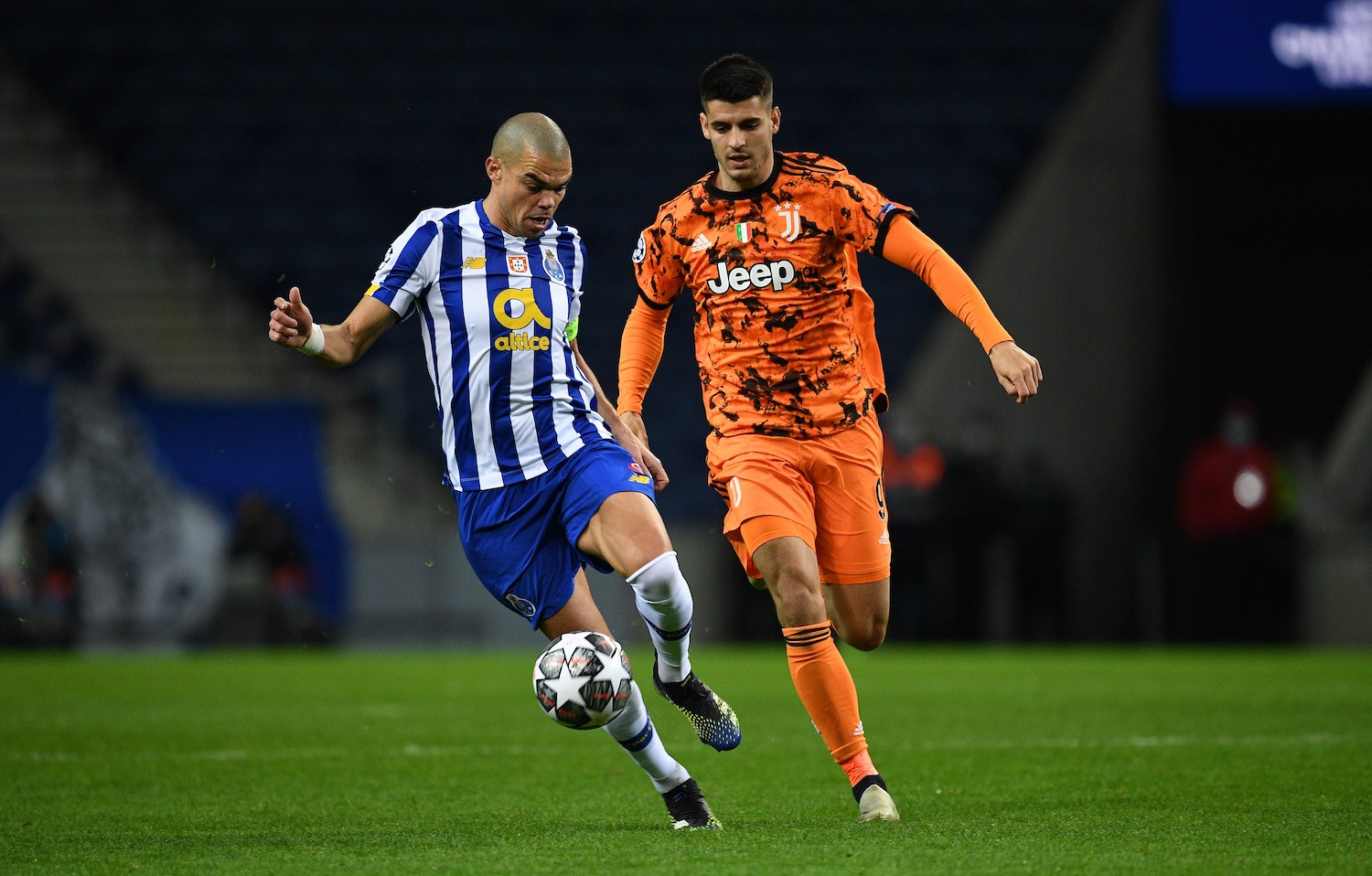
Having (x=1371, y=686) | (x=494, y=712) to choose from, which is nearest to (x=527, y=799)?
(x=494, y=712)

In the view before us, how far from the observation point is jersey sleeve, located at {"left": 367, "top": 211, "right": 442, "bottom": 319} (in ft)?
16.4

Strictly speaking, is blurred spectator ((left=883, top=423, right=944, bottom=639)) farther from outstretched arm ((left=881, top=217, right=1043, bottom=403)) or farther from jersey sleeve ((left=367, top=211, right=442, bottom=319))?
jersey sleeve ((left=367, top=211, right=442, bottom=319))

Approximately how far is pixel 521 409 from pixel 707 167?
1332 cm

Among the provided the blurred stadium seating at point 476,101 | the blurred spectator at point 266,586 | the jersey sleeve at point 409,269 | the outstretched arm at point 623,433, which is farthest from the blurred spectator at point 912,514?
the jersey sleeve at point 409,269

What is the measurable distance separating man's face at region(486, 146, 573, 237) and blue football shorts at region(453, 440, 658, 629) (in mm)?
673

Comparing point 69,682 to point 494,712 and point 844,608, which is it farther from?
point 844,608

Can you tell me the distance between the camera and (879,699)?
955 centimetres


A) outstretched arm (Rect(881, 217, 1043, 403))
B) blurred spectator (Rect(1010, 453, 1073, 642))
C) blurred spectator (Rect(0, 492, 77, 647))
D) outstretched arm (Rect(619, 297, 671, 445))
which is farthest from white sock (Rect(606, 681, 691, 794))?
blurred spectator (Rect(1010, 453, 1073, 642))

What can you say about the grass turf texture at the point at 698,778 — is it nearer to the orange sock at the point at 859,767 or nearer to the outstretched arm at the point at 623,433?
the orange sock at the point at 859,767

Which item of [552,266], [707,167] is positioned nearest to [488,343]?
[552,266]

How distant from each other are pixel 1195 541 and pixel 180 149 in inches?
422

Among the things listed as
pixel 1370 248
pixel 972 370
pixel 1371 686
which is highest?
pixel 1370 248

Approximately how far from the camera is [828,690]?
16.9 feet

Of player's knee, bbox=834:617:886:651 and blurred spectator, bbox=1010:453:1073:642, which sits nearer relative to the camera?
player's knee, bbox=834:617:886:651
